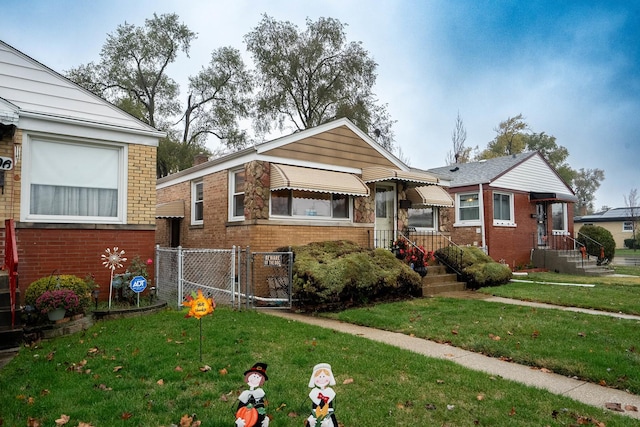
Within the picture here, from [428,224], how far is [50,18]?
15148 mm

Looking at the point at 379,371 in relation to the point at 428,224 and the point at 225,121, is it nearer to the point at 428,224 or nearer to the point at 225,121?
the point at 428,224

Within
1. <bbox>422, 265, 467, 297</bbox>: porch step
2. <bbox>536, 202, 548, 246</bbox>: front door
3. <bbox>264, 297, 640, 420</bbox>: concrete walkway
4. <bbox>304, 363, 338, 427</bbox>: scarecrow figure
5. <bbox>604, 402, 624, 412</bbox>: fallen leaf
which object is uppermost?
<bbox>536, 202, 548, 246</bbox>: front door

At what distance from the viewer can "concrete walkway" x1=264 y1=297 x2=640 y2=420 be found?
4232 mm

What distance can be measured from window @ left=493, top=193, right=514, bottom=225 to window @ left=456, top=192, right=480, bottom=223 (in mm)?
749

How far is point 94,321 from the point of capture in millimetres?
7348

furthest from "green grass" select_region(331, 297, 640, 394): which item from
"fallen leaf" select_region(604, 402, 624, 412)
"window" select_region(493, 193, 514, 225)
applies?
"window" select_region(493, 193, 514, 225)

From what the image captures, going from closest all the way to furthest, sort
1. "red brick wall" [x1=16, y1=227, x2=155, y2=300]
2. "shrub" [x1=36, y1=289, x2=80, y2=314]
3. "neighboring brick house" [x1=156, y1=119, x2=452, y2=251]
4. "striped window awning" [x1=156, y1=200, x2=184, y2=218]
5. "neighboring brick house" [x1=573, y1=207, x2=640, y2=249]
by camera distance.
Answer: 1. "shrub" [x1=36, y1=289, x2=80, y2=314]
2. "red brick wall" [x1=16, y1=227, x2=155, y2=300]
3. "neighboring brick house" [x1=156, y1=119, x2=452, y2=251]
4. "striped window awning" [x1=156, y1=200, x2=184, y2=218]
5. "neighboring brick house" [x1=573, y1=207, x2=640, y2=249]

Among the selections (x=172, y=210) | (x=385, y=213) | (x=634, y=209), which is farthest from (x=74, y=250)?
(x=634, y=209)

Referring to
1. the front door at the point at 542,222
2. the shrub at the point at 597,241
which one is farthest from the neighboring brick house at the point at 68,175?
the shrub at the point at 597,241

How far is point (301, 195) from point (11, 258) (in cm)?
695

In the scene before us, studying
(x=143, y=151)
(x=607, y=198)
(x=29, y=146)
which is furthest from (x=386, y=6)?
(x=607, y=198)

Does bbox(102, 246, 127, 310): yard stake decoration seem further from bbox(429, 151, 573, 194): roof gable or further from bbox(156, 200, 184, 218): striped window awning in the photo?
bbox(429, 151, 573, 194): roof gable

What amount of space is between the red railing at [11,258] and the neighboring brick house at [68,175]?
0.38 m

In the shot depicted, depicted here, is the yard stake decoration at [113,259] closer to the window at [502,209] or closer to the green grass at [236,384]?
the green grass at [236,384]
